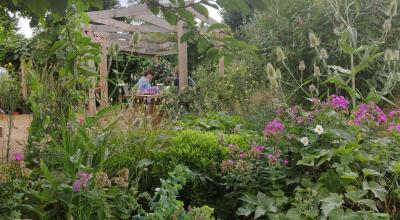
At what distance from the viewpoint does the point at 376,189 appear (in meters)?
2.38

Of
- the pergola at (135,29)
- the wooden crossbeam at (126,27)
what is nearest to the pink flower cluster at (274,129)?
the pergola at (135,29)

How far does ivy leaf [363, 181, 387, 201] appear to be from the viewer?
2.35 m

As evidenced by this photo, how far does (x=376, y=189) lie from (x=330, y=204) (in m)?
0.36

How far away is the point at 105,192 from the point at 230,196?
704 millimetres

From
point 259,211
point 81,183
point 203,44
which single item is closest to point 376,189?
point 259,211

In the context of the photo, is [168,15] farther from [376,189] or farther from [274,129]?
[274,129]

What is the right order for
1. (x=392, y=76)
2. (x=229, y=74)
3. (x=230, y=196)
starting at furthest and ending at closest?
(x=229, y=74) → (x=392, y=76) → (x=230, y=196)

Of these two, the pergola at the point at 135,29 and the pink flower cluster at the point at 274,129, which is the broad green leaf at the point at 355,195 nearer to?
the pink flower cluster at the point at 274,129

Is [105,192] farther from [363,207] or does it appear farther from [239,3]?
[239,3]

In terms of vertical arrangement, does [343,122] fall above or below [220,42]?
below

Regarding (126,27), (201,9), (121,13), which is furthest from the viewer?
(126,27)

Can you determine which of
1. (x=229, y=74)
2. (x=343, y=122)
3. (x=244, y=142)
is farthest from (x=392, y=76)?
(x=229, y=74)

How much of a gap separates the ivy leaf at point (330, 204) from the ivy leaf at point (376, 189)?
24cm

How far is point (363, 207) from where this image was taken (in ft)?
7.89
